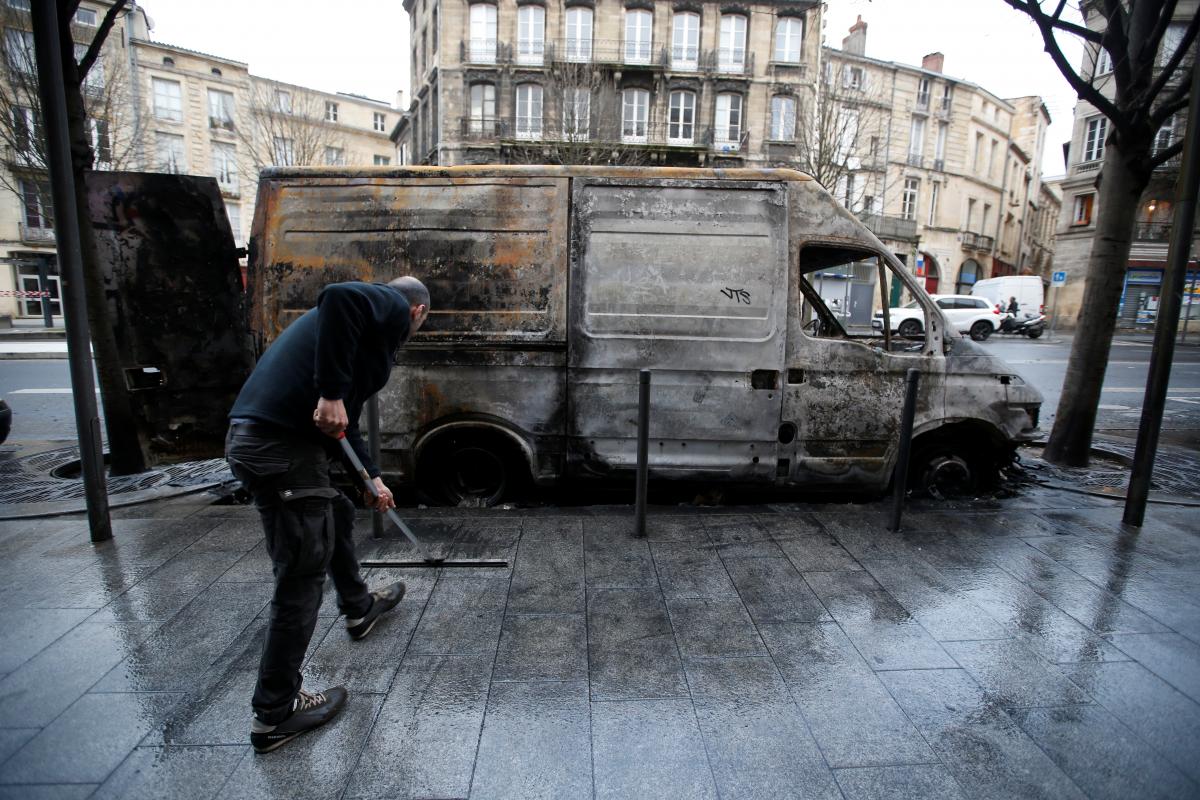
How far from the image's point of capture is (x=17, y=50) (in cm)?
1634

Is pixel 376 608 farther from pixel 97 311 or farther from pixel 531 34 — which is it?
pixel 531 34

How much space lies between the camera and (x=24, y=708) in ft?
8.07

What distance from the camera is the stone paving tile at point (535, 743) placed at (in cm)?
212

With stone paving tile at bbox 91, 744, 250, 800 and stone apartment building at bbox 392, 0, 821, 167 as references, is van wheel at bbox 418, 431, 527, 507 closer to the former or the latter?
stone paving tile at bbox 91, 744, 250, 800

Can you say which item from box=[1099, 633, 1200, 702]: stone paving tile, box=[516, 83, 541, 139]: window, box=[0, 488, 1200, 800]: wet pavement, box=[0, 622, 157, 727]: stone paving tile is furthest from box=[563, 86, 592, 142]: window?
box=[1099, 633, 1200, 702]: stone paving tile

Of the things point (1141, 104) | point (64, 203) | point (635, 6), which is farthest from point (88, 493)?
point (635, 6)

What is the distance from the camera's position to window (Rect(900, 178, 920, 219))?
127 feet

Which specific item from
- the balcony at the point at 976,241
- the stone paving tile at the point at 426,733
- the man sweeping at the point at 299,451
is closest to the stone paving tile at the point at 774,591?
the stone paving tile at the point at 426,733

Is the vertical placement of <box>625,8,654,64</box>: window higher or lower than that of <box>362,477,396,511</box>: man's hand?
higher

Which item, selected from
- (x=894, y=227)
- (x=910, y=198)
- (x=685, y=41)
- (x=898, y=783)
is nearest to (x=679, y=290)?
(x=898, y=783)

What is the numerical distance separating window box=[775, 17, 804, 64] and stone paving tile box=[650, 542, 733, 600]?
105 ft

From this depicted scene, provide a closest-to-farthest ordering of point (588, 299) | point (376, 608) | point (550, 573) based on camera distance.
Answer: point (376, 608)
point (550, 573)
point (588, 299)

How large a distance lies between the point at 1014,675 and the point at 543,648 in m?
2.06

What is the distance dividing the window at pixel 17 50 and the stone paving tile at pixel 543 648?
778 inches
